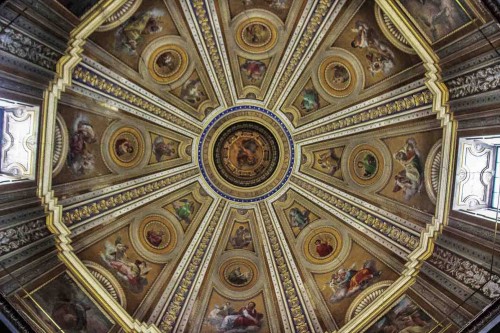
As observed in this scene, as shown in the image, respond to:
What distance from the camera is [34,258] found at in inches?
508

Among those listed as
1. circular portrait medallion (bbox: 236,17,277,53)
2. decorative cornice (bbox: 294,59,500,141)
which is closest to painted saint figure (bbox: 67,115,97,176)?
circular portrait medallion (bbox: 236,17,277,53)

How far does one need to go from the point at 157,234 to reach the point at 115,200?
194 cm

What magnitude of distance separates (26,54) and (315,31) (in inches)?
335

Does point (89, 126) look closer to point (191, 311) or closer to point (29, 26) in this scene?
point (29, 26)

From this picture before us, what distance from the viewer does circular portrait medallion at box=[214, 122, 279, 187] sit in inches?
732

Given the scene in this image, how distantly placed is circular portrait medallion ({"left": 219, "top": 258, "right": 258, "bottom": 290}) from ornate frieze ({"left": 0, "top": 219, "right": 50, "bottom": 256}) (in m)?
6.43

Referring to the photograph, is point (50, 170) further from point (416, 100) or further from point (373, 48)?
point (416, 100)

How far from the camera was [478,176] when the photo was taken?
12828 millimetres

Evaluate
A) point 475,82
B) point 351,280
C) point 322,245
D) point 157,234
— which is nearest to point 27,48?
point 157,234

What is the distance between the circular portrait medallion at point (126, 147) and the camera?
16469mm

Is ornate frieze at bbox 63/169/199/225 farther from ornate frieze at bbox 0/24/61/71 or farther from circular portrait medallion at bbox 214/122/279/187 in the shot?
ornate frieze at bbox 0/24/61/71

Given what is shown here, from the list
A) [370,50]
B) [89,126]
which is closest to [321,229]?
[370,50]

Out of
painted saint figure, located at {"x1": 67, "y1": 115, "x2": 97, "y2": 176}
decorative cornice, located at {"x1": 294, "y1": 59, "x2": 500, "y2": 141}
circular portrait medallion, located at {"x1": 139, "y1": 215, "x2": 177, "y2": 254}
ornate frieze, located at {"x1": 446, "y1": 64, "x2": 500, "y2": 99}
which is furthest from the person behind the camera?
circular portrait medallion, located at {"x1": 139, "y1": 215, "x2": 177, "y2": 254}

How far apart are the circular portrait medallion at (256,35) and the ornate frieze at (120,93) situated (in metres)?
3.45
